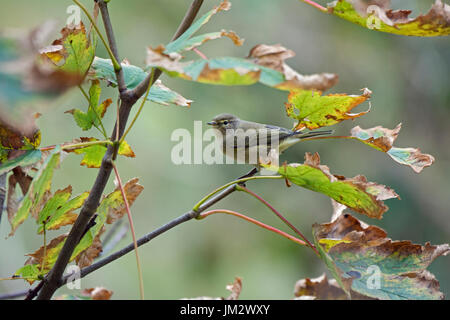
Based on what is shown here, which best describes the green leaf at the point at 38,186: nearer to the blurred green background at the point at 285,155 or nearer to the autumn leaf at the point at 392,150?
the autumn leaf at the point at 392,150

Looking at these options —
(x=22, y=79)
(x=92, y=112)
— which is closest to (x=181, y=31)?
(x=92, y=112)

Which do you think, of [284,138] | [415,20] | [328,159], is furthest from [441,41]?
[415,20]

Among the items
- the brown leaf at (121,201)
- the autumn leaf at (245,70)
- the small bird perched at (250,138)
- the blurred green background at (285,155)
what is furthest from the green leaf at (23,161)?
the blurred green background at (285,155)

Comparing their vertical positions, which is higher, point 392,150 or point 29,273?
point 392,150

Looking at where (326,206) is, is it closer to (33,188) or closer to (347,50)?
(347,50)

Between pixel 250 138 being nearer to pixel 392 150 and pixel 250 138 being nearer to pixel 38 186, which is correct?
pixel 392 150

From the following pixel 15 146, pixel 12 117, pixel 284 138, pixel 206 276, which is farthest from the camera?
pixel 206 276
